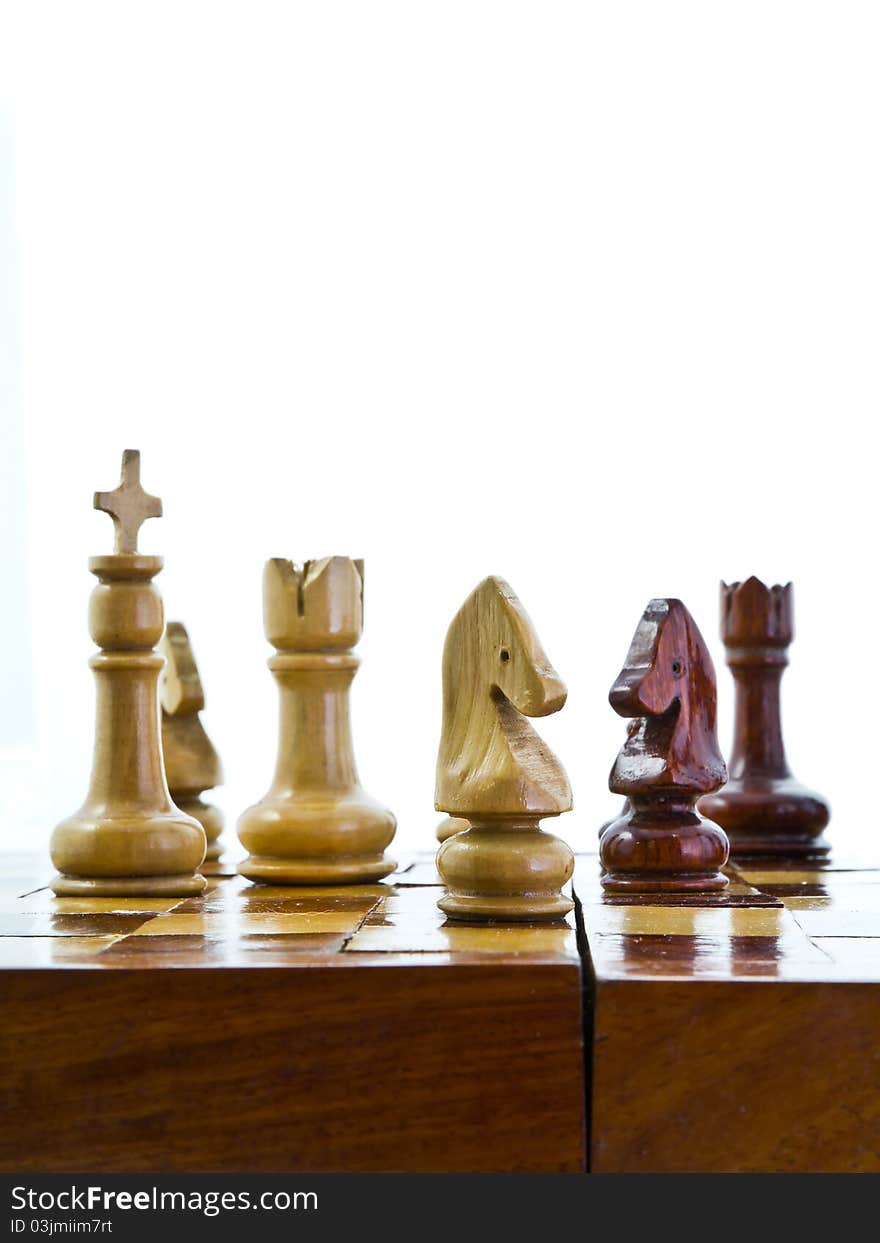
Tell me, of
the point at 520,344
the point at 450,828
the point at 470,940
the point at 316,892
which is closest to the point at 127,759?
the point at 316,892

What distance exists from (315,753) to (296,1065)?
0.46m

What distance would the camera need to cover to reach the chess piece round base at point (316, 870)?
3.83ft

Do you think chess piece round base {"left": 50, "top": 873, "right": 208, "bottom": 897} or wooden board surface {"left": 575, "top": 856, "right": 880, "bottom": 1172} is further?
chess piece round base {"left": 50, "top": 873, "right": 208, "bottom": 897}

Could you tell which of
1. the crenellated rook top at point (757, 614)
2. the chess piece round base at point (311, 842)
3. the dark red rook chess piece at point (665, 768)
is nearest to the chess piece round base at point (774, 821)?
the crenellated rook top at point (757, 614)

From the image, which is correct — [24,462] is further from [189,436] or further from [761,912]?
[761,912]

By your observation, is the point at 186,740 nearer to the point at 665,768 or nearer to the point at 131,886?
the point at 131,886

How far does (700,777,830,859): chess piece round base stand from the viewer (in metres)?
1.35

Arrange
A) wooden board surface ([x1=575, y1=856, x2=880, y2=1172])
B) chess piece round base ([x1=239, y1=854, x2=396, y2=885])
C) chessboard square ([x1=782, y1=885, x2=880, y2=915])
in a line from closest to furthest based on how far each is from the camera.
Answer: wooden board surface ([x1=575, y1=856, x2=880, y2=1172]) → chessboard square ([x1=782, y1=885, x2=880, y2=915]) → chess piece round base ([x1=239, y1=854, x2=396, y2=885])

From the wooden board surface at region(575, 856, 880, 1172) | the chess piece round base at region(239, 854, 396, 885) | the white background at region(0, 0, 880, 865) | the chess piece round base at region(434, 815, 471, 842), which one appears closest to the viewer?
the wooden board surface at region(575, 856, 880, 1172)

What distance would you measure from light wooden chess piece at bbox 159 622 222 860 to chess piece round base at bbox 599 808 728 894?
0.40m

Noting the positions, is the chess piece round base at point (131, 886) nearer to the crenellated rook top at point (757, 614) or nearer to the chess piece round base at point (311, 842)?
the chess piece round base at point (311, 842)

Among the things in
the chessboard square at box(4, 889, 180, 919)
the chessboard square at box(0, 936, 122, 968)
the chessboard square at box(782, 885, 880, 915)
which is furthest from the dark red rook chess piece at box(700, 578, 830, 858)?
the chessboard square at box(0, 936, 122, 968)

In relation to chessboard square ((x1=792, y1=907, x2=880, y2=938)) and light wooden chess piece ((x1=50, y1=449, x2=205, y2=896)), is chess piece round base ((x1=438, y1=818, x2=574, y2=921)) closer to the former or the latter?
chessboard square ((x1=792, y1=907, x2=880, y2=938))

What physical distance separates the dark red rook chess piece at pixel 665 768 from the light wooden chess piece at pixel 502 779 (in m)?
0.13
